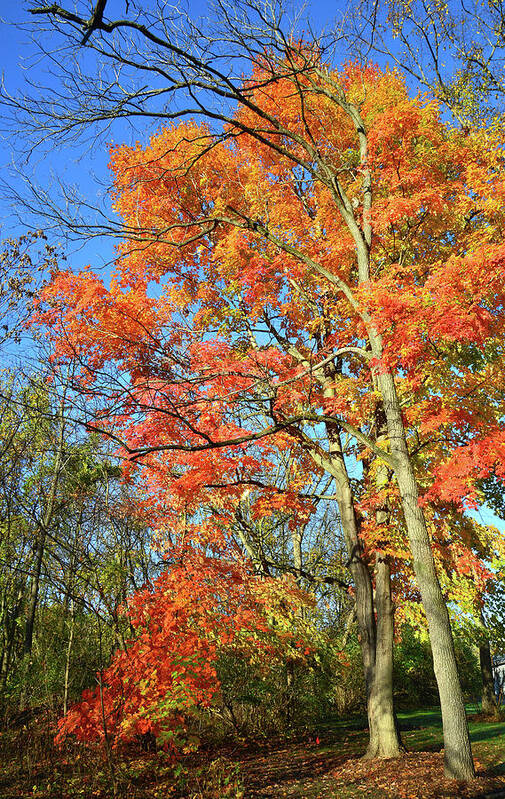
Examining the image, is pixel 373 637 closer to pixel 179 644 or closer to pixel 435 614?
pixel 435 614

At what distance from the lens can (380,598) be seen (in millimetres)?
8742

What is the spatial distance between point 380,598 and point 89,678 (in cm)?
784

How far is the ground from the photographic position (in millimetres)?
5543

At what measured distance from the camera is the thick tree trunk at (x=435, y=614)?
230 inches

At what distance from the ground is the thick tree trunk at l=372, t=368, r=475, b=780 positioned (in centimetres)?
33

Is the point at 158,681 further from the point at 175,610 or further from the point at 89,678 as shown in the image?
the point at 89,678

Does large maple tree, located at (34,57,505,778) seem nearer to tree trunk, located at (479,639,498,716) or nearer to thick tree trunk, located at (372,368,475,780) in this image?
thick tree trunk, located at (372,368,475,780)

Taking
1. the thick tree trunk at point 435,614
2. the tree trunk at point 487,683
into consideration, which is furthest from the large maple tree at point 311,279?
the tree trunk at point 487,683

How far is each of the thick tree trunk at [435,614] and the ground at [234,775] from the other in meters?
0.33

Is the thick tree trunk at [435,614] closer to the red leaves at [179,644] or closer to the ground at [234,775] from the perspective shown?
the ground at [234,775]

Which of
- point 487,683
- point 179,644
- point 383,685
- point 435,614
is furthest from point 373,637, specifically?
point 487,683

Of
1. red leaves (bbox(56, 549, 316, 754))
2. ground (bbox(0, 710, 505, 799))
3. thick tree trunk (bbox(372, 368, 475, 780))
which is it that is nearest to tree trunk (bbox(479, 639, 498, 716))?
ground (bbox(0, 710, 505, 799))

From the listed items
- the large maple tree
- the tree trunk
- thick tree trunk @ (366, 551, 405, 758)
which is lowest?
the tree trunk

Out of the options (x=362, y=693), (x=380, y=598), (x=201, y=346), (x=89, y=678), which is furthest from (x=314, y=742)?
(x=201, y=346)
